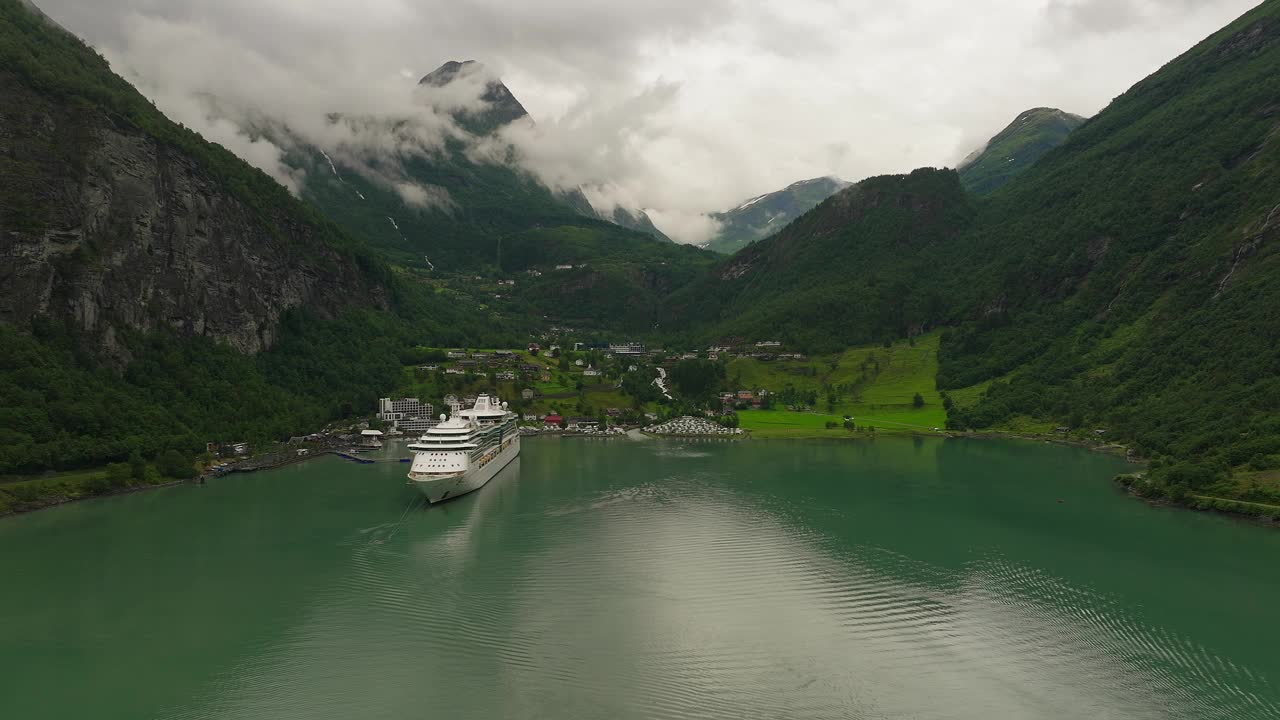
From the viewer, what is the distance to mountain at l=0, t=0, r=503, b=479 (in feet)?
180

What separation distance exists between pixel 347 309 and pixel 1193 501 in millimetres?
102264

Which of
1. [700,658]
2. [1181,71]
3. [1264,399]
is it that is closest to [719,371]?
[1264,399]

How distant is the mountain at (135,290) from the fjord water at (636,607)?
11.1m

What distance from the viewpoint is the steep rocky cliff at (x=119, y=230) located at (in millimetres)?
58875

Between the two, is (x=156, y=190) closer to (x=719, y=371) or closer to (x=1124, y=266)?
(x=719, y=371)

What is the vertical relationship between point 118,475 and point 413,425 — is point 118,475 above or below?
below

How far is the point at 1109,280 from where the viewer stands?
111m

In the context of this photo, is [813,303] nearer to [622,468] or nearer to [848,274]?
[848,274]

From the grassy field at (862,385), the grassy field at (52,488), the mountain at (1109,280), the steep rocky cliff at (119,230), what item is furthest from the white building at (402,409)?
the mountain at (1109,280)

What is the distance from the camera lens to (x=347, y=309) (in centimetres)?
11019

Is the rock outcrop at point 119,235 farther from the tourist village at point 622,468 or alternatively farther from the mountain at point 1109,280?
the mountain at point 1109,280

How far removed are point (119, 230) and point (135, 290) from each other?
5.60 m

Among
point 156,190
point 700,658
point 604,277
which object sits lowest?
point 700,658

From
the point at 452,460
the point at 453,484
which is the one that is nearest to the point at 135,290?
the point at 452,460
